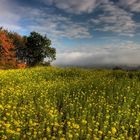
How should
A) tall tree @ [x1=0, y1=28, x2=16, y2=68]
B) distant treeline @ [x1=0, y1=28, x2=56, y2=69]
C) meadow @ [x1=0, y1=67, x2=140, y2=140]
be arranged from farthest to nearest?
distant treeline @ [x1=0, y1=28, x2=56, y2=69] < tall tree @ [x1=0, y1=28, x2=16, y2=68] < meadow @ [x1=0, y1=67, x2=140, y2=140]

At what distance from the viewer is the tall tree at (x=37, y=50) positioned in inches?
2783

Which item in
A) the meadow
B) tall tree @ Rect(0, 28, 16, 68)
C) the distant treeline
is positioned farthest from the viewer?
the distant treeline

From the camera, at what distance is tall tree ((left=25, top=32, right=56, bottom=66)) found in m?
70.7

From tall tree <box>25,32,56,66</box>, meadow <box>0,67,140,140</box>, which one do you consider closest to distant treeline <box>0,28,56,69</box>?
tall tree <box>25,32,56,66</box>

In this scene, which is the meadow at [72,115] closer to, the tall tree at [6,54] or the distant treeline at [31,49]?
the tall tree at [6,54]

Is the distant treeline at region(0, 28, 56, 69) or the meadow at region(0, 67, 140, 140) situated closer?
the meadow at region(0, 67, 140, 140)

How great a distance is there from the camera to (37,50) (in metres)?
70.4

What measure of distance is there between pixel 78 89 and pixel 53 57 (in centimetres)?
5540

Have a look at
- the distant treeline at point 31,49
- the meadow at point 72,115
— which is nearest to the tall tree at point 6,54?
the distant treeline at point 31,49

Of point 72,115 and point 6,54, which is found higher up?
point 6,54

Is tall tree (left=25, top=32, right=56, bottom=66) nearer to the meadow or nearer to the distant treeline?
the distant treeline

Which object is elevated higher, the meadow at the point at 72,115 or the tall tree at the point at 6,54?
the tall tree at the point at 6,54

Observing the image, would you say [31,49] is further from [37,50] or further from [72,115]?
[72,115]

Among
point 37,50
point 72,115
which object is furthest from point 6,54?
point 72,115
